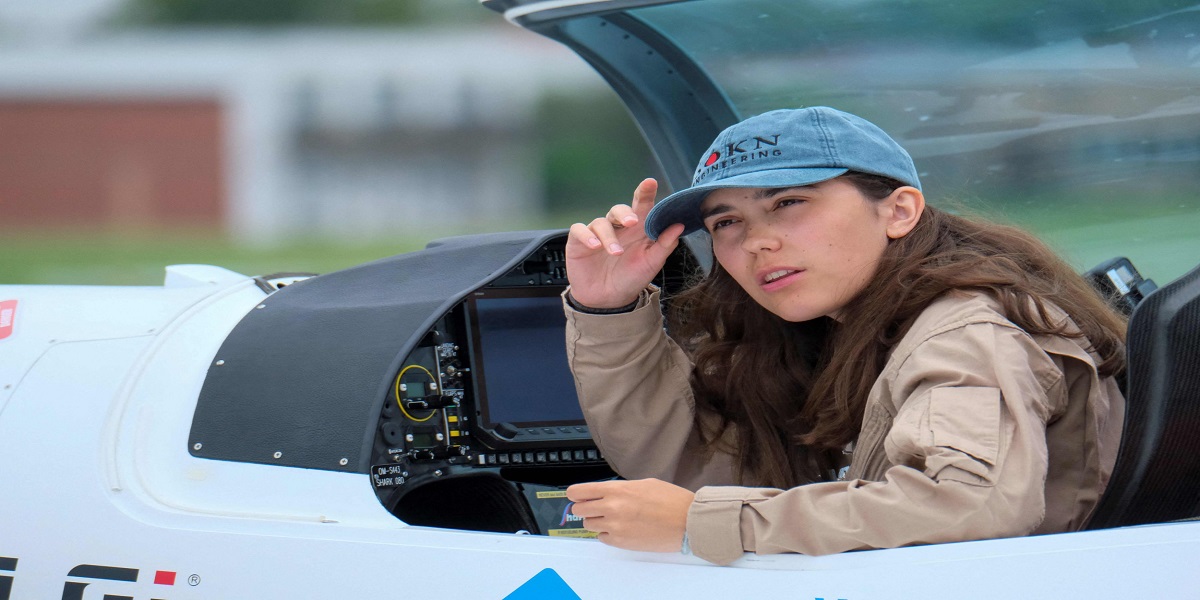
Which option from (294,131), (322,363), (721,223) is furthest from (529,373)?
(294,131)

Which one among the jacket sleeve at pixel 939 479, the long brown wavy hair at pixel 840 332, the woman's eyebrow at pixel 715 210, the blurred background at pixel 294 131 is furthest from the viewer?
the blurred background at pixel 294 131

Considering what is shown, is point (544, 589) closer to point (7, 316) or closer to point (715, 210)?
point (715, 210)

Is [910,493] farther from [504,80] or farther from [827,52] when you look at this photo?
[504,80]

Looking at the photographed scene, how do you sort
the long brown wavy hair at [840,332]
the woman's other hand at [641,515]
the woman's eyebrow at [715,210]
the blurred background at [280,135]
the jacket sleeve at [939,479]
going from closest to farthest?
the jacket sleeve at [939,479] < the woman's other hand at [641,515] < the long brown wavy hair at [840,332] < the woman's eyebrow at [715,210] < the blurred background at [280,135]

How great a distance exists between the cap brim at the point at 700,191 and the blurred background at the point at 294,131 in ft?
63.8

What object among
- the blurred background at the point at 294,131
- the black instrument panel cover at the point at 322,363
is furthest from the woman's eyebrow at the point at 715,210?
the blurred background at the point at 294,131

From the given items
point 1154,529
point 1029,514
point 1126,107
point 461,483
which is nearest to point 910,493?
point 1029,514

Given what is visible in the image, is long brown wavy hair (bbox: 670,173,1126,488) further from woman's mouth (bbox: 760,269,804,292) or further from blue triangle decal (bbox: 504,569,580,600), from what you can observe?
blue triangle decal (bbox: 504,569,580,600)

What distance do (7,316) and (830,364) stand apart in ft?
4.52

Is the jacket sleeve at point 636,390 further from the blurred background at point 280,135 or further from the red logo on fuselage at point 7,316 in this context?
the blurred background at point 280,135

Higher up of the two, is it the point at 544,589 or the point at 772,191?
the point at 772,191

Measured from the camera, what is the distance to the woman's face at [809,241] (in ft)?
4.41

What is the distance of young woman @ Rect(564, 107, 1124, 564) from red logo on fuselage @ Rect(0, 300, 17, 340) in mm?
958

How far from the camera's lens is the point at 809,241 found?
1.35 meters
